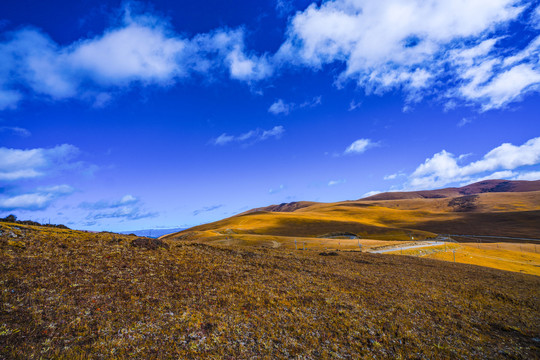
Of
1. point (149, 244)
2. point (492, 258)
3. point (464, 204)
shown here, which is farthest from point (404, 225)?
point (149, 244)

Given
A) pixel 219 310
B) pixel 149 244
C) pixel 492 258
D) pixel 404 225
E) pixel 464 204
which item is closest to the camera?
pixel 219 310

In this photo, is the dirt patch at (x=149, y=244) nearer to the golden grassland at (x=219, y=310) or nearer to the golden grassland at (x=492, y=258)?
the golden grassland at (x=219, y=310)

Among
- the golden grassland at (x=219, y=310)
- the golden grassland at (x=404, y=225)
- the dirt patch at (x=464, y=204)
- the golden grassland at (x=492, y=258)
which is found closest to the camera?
the golden grassland at (x=219, y=310)

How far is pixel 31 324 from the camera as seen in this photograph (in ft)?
29.9

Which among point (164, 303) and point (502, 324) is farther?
point (502, 324)

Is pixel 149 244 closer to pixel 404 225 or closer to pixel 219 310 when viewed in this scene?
pixel 219 310

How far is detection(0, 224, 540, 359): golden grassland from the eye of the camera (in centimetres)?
934

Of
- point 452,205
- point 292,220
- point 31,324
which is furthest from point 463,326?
point 452,205

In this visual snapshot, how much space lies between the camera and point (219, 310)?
40.9 feet

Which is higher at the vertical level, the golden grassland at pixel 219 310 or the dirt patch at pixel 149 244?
the dirt patch at pixel 149 244

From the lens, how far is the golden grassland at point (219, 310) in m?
9.34

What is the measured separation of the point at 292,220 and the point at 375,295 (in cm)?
11920

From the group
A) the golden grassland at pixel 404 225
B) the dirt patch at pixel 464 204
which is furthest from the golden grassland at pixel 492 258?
the dirt patch at pixel 464 204

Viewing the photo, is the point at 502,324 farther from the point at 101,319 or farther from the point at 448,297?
the point at 101,319
